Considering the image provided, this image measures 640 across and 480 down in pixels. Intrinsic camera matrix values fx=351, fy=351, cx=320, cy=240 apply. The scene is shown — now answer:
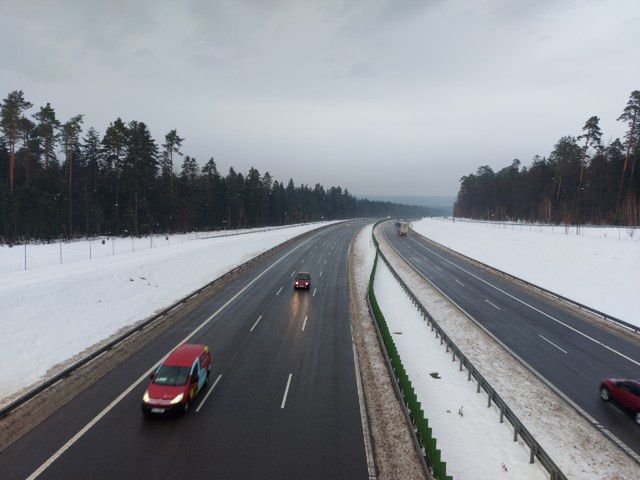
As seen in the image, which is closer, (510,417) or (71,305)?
(510,417)

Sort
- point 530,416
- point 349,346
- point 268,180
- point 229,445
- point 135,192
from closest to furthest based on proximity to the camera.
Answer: point 229,445 → point 530,416 → point 349,346 → point 135,192 → point 268,180

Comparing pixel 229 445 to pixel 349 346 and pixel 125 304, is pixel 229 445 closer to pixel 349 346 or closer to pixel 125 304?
pixel 349 346

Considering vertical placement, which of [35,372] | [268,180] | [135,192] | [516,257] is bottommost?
[35,372]

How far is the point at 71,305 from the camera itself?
80.6 ft

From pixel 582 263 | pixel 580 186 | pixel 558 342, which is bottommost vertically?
pixel 558 342

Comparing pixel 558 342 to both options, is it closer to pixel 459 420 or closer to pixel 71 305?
pixel 459 420

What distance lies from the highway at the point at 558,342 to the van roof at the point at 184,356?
55.3ft

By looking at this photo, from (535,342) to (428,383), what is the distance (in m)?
10.2

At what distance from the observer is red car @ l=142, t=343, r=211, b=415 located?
13.3 m

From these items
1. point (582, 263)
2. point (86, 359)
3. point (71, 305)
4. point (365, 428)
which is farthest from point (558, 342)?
point (71, 305)

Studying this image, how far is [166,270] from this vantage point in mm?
37312

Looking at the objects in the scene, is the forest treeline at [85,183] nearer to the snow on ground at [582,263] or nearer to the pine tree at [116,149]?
the pine tree at [116,149]

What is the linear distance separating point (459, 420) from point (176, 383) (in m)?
11.5

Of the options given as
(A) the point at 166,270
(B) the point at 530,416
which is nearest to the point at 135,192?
(A) the point at 166,270
